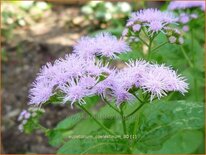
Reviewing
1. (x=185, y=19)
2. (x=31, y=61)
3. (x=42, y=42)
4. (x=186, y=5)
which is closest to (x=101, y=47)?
(x=185, y=19)

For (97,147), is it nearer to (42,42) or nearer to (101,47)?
(101,47)

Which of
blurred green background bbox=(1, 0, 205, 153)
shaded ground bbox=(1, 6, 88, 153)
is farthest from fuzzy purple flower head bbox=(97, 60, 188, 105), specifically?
shaded ground bbox=(1, 6, 88, 153)

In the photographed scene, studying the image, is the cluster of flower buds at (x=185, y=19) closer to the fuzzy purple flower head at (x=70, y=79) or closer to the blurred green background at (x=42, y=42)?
the blurred green background at (x=42, y=42)

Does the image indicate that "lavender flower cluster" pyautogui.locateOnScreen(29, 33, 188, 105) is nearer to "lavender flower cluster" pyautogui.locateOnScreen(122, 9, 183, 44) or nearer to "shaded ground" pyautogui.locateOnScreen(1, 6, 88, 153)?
"lavender flower cluster" pyautogui.locateOnScreen(122, 9, 183, 44)

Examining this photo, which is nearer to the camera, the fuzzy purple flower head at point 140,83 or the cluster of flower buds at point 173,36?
the fuzzy purple flower head at point 140,83

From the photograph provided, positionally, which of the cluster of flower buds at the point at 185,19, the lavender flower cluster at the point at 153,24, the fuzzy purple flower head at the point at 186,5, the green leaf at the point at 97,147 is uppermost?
the fuzzy purple flower head at the point at 186,5

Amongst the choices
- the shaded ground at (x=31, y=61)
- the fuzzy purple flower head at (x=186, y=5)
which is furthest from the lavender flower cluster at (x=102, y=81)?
the shaded ground at (x=31, y=61)

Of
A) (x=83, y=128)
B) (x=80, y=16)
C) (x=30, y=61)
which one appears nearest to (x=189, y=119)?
(x=83, y=128)
